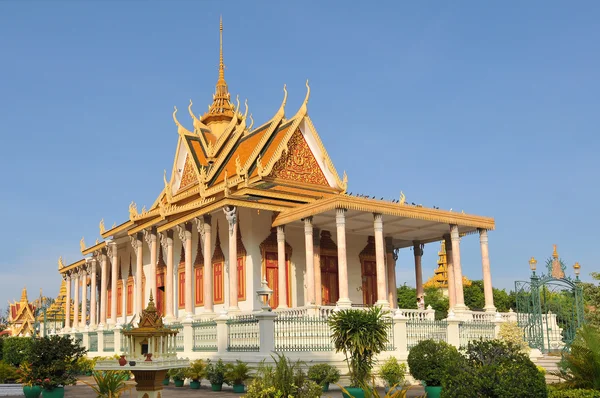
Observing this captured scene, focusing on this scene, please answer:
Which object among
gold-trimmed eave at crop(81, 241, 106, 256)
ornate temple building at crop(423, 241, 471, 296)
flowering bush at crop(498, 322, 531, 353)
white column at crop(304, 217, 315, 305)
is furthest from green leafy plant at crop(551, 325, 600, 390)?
ornate temple building at crop(423, 241, 471, 296)

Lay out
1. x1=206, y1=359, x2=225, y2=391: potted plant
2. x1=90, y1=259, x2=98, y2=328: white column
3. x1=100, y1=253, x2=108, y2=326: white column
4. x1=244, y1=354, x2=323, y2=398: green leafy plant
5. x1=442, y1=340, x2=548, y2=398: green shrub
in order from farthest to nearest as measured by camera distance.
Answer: x1=90, y1=259, x2=98, y2=328: white column
x1=100, y1=253, x2=108, y2=326: white column
x1=206, y1=359, x2=225, y2=391: potted plant
x1=244, y1=354, x2=323, y2=398: green leafy plant
x1=442, y1=340, x2=548, y2=398: green shrub

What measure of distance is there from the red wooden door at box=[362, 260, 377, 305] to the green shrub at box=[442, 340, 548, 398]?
18.1m

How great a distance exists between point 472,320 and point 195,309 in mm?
10828

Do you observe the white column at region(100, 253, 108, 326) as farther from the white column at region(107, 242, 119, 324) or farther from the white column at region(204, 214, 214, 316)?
the white column at region(204, 214, 214, 316)

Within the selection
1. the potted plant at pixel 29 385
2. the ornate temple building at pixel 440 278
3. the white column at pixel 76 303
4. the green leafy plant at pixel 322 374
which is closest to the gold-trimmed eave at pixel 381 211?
the green leafy plant at pixel 322 374

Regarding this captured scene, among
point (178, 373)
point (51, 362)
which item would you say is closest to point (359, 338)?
point (178, 373)

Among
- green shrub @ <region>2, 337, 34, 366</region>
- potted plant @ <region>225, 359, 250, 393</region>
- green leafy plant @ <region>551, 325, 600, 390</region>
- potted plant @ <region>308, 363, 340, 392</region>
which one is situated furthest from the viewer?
green shrub @ <region>2, 337, 34, 366</region>

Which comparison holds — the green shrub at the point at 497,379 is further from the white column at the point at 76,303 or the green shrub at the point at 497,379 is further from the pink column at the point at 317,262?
the white column at the point at 76,303

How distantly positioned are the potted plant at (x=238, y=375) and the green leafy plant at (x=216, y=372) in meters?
0.28

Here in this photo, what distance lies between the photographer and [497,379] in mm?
8961

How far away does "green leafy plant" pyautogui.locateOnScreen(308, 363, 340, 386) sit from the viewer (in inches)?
634

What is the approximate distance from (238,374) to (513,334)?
29.4 ft

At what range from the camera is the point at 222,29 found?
38.9 m

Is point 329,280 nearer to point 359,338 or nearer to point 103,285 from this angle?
point 359,338
